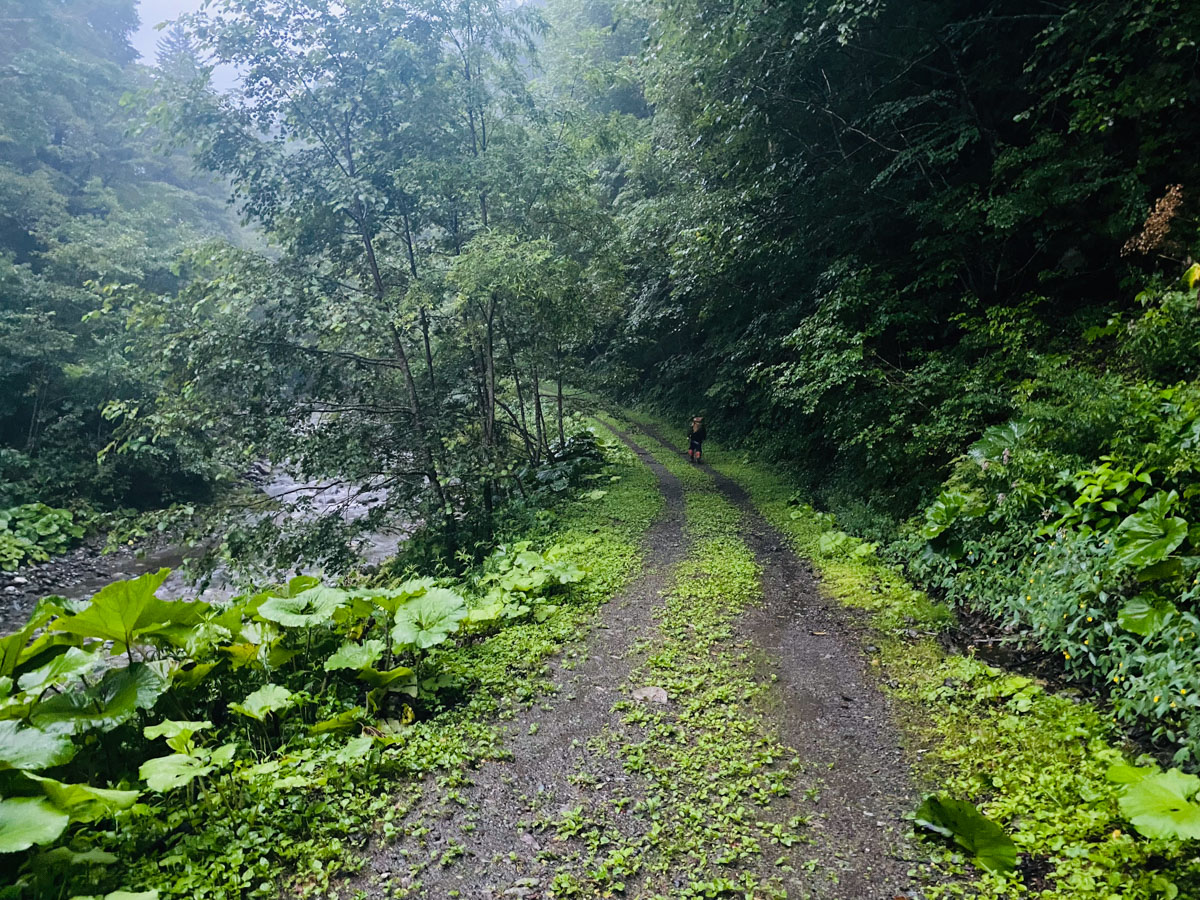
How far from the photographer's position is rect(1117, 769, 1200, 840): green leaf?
1980mm

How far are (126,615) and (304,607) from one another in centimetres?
89

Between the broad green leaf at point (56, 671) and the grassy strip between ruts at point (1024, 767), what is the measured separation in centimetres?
389

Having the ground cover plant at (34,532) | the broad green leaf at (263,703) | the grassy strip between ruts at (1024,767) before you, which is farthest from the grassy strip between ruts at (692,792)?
the ground cover plant at (34,532)

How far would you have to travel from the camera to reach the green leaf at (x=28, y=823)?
1809mm

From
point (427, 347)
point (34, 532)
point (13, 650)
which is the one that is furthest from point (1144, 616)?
point (34, 532)

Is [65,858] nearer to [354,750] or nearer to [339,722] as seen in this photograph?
[354,750]

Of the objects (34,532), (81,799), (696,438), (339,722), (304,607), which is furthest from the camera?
(696,438)

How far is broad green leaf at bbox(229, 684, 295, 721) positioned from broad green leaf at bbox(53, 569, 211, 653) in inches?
22.9

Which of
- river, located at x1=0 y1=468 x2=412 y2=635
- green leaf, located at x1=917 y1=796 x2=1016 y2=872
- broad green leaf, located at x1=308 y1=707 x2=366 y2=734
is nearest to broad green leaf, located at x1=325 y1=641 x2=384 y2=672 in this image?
broad green leaf, located at x1=308 y1=707 x2=366 y2=734

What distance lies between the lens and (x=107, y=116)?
27.1 meters

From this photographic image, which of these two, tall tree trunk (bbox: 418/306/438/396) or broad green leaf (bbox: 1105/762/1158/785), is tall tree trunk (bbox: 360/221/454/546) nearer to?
tall tree trunk (bbox: 418/306/438/396)

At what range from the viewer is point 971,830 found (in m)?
2.51

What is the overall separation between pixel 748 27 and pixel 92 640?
1002cm

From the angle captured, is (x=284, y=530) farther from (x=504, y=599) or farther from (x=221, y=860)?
(x=221, y=860)
